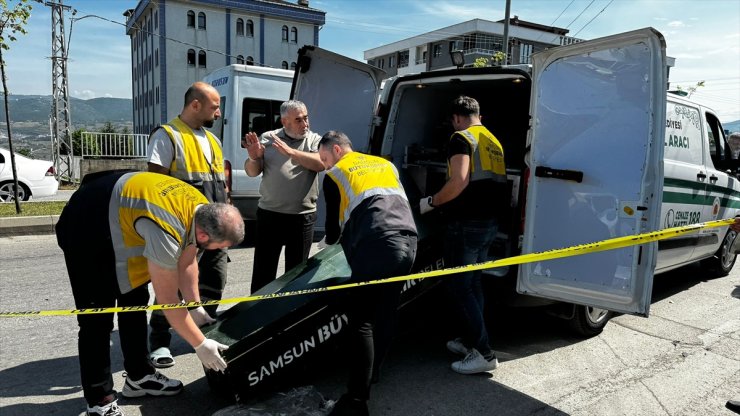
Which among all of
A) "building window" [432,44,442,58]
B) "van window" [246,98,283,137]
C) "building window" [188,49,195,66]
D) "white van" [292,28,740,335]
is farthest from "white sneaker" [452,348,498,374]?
"building window" [432,44,442,58]

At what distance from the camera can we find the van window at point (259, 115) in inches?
288

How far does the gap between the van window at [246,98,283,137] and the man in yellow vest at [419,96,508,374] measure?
4450 millimetres

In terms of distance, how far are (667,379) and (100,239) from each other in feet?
11.7

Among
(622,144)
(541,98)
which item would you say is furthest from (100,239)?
(622,144)

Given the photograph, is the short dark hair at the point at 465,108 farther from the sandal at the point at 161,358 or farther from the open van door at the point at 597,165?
the sandal at the point at 161,358

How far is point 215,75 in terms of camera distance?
311 inches

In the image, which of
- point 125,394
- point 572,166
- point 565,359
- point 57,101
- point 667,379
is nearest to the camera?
point 125,394

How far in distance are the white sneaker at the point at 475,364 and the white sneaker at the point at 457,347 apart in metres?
0.20

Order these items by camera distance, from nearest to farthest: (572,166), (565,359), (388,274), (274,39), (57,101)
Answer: (388,274) < (572,166) < (565,359) < (57,101) < (274,39)

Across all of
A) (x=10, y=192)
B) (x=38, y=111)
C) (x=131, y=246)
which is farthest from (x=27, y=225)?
(x=38, y=111)

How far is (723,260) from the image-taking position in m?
6.29

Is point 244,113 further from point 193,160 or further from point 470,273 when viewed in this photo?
point 470,273

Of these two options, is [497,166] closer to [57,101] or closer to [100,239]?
[100,239]

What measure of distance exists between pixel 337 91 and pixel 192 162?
5.98ft
